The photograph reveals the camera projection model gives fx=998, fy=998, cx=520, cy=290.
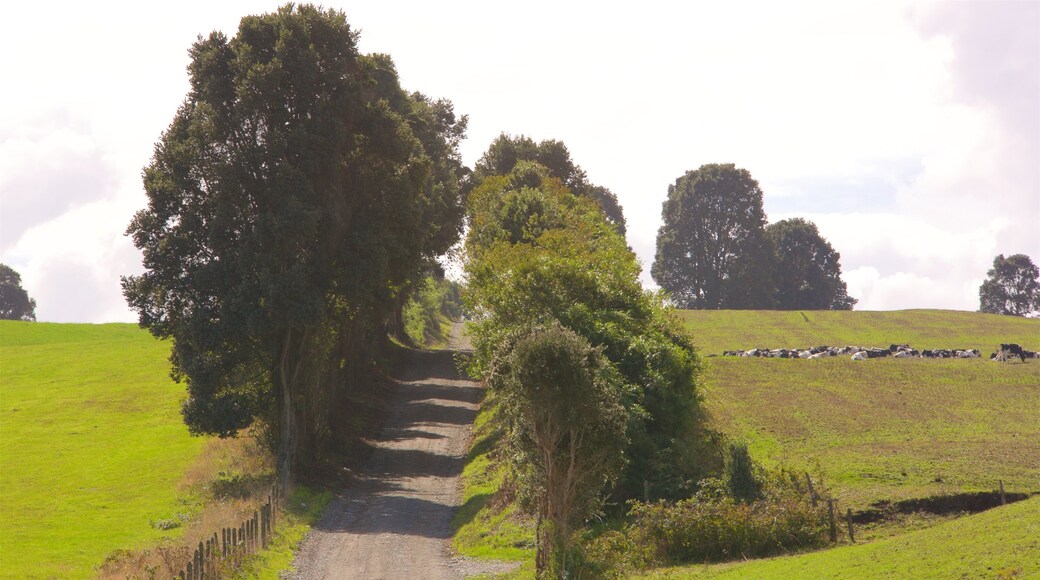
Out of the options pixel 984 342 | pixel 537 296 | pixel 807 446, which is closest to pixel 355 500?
pixel 537 296

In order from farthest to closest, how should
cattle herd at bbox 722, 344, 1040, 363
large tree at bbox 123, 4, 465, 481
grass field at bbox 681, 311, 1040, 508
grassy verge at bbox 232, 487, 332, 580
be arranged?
1. cattle herd at bbox 722, 344, 1040, 363
2. large tree at bbox 123, 4, 465, 481
3. grass field at bbox 681, 311, 1040, 508
4. grassy verge at bbox 232, 487, 332, 580

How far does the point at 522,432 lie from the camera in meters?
28.8

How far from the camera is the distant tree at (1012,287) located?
177875 millimetres

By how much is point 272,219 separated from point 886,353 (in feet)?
219

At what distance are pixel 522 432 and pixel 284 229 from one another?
2255 cm

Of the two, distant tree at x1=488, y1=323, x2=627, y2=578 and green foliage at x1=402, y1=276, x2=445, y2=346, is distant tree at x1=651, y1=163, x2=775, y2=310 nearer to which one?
green foliage at x1=402, y1=276, x2=445, y2=346

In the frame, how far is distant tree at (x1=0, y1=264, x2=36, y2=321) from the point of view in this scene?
19462 cm

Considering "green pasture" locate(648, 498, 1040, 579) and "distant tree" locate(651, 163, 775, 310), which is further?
"distant tree" locate(651, 163, 775, 310)

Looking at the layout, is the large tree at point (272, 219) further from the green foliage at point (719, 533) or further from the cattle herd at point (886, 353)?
the cattle herd at point (886, 353)

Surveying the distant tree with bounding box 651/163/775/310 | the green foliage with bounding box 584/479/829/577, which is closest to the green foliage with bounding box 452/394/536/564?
the green foliage with bounding box 584/479/829/577

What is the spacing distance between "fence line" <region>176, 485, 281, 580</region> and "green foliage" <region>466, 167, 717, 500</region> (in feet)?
32.2

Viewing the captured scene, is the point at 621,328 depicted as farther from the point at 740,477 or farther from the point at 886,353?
the point at 886,353

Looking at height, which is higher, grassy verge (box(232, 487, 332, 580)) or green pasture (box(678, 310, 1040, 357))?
green pasture (box(678, 310, 1040, 357))

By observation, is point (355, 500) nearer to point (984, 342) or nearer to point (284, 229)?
point (284, 229)
